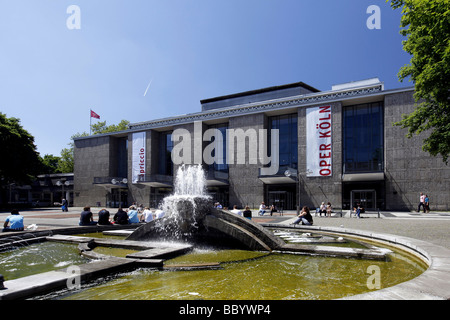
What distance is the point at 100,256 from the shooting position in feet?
23.1

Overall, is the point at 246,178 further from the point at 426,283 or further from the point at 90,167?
the point at 426,283

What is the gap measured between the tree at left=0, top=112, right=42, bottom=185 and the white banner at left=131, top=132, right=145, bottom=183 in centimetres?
1550

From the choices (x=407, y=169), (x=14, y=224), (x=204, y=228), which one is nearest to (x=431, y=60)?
(x=204, y=228)

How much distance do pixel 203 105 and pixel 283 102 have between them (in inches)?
744

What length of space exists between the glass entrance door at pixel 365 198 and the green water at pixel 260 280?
27.4 metres

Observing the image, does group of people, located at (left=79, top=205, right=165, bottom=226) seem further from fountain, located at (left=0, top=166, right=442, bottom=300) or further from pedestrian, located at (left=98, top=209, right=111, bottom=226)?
fountain, located at (left=0, top=166, right=442, bottom=300)

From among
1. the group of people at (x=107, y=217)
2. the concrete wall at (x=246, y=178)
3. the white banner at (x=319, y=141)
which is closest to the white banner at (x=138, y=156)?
the concrete wall at (x=246, y=178)

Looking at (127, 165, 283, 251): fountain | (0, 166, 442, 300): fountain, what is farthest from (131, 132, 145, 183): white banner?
(127, 165, 283, 251): fountain

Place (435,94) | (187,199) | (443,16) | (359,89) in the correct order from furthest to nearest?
(359,89) → (435,94) → (443,16) → (187,199)

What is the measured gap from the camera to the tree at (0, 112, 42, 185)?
41.8 metres

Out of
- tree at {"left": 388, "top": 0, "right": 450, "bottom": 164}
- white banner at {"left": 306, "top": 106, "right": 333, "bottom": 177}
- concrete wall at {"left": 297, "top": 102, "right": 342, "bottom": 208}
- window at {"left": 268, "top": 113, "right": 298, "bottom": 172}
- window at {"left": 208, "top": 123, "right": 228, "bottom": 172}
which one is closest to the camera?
tree at {"left": 388, "top": 0, "right": 450, "bottom": 164}

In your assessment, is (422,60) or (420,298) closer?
(420,298)
